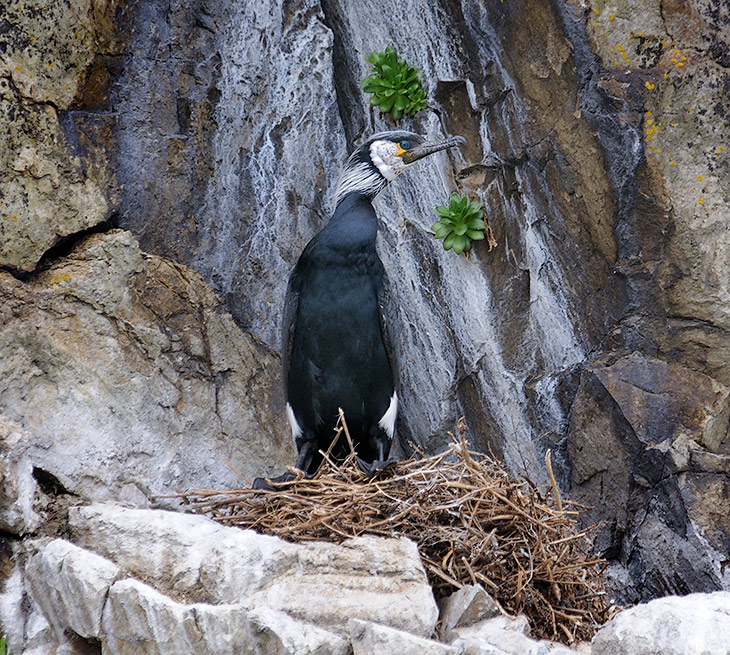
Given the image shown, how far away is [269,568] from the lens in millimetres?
3326

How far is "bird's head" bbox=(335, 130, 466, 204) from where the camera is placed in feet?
15.8

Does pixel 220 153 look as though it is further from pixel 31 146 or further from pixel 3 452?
pixel 3 452

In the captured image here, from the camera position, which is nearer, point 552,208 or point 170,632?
point 170,632

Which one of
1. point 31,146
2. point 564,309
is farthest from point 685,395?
point 31,146

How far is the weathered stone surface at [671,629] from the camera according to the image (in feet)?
9.16

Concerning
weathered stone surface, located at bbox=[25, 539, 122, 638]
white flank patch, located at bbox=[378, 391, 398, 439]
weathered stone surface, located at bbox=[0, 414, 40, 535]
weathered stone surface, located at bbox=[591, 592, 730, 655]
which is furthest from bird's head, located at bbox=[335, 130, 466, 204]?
weathered stone surface, located at bbox=[591, 592, 730, 655]

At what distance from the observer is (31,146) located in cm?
430

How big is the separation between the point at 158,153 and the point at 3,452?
1801mm

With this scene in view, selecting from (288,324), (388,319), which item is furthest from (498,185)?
(288,324)

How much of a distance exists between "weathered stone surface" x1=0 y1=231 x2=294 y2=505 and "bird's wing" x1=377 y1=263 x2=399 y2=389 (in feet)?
2.25

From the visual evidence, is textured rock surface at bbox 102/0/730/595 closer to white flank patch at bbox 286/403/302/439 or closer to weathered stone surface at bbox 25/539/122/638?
white flank patch at bbox 286/403/302/439

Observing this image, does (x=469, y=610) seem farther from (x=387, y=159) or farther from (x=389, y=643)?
(x=387, y=159)

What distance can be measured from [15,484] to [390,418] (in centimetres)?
186

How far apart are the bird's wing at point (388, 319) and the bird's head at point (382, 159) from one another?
48 centimetres
